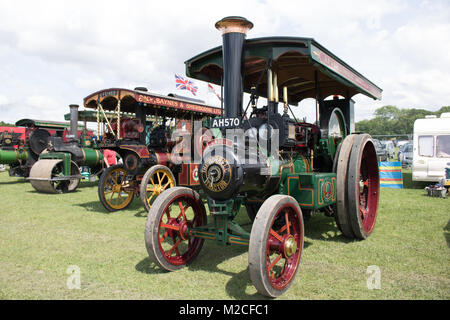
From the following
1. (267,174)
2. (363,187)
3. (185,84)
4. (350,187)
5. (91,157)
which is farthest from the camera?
(185,84)

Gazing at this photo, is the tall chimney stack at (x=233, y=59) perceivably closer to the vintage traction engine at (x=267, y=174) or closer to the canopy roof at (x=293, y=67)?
the vintage traction engine at (x=267, y=174)

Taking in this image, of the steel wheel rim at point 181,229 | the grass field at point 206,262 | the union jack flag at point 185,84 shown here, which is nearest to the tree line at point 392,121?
the union jack flag at point 185,84

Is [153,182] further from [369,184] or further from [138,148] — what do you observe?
[369,184]

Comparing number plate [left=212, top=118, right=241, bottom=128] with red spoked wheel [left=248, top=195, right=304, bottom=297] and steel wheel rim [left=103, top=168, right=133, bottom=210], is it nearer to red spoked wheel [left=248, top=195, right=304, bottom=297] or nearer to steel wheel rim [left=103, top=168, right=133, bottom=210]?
red spoked wheel [left=248, top=195, right=304, bottom=297]

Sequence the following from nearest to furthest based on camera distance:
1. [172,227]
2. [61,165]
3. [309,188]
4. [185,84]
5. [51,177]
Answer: [172,227] < [309,188] < [51,177] < [61,165] < [185,84]

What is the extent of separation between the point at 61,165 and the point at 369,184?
8.29m

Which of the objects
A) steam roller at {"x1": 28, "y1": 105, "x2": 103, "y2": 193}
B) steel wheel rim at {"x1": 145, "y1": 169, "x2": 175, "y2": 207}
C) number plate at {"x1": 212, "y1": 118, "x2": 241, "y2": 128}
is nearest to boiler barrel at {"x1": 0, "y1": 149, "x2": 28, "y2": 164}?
steam roller at {"x1": 28, "y1": 105, "x2": 103, "y2": 193}

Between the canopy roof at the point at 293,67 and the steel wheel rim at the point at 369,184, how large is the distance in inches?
37.8

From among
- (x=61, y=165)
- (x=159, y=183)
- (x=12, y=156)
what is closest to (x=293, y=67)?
(x=159, y=183)

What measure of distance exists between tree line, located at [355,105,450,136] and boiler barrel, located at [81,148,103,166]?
79026 millimetres

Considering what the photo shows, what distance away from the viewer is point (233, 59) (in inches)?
132

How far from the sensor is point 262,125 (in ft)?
11.5

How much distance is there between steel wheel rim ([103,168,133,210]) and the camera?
21.4 ft

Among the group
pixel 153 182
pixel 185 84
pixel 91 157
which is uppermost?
pixel 185 84
